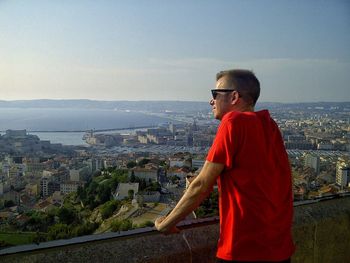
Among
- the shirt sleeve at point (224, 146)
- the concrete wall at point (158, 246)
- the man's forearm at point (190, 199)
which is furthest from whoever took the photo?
the concrete wall at point (158, 246)

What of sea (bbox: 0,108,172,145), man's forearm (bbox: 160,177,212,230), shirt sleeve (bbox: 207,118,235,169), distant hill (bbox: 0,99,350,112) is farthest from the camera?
distant hill (bbox: 0,99,350,112)

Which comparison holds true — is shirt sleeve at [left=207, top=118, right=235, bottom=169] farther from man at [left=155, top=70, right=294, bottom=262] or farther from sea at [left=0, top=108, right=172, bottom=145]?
sea at [left=0, top=108, right=172, bottom=145]

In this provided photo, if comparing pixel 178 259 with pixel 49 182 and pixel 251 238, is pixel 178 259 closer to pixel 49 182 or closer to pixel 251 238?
pixel 251 238

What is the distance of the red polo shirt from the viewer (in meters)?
1.28

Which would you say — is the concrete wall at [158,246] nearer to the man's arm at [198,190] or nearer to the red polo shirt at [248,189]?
the man's arm at [198,190]

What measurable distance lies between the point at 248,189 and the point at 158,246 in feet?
1.80

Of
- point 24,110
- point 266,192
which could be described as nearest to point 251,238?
→ point 266,192

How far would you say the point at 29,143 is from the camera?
3091 centimetres

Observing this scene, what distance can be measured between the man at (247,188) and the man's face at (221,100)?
123 mm

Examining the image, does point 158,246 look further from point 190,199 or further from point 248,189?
point 248,189

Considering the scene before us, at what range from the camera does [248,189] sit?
130 centimetres

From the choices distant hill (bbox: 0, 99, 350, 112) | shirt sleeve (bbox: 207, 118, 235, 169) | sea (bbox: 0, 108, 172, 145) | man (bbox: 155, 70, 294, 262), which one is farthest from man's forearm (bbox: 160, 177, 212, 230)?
sea (bbox: 0, 108, 172, 145)

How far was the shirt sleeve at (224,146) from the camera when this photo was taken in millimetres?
1265

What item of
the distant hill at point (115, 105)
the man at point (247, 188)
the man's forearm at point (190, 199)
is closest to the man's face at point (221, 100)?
the man at point (247, 188)
